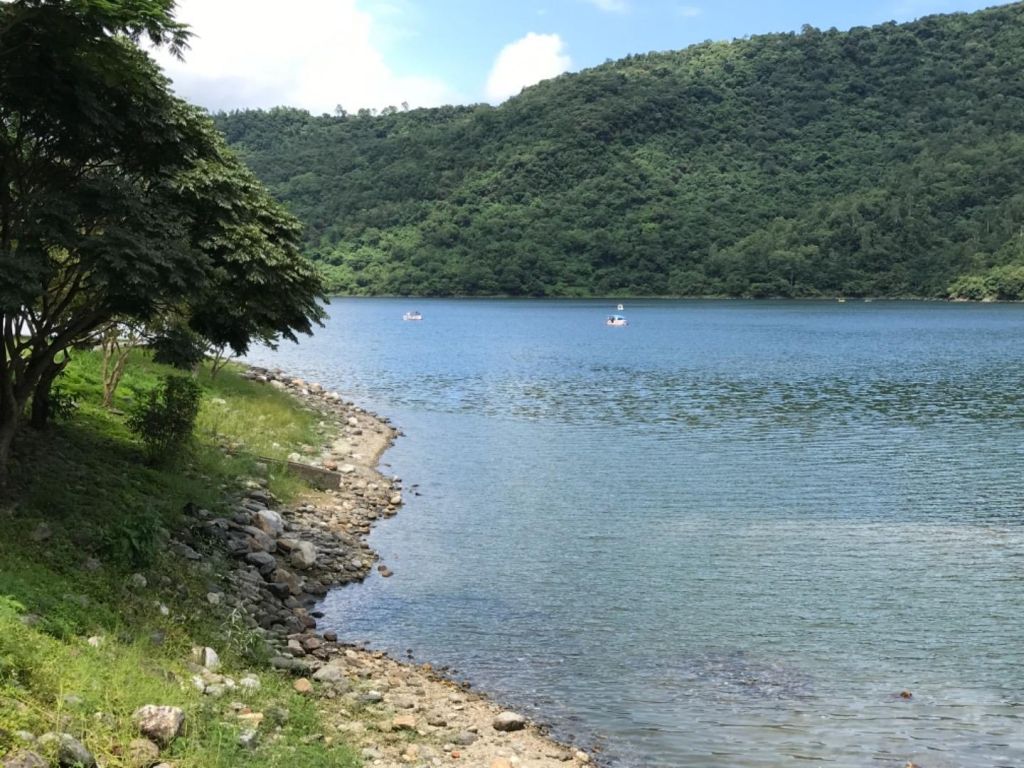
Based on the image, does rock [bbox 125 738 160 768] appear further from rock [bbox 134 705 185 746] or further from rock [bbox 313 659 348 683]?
rock [bbox 313 659 348 683]

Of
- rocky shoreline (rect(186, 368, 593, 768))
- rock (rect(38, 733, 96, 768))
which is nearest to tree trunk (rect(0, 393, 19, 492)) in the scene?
rocky shoreline (rect(186, 368, 593, 768))

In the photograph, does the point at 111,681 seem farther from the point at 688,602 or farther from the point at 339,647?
the point at 688,602

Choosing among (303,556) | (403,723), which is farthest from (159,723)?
(303,556)

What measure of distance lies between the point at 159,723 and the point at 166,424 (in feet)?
46.9

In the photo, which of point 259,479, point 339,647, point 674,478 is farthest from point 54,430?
point 674,478

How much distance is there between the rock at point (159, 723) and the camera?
10.8 m

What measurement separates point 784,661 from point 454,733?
6970mm

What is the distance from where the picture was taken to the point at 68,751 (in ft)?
31.3

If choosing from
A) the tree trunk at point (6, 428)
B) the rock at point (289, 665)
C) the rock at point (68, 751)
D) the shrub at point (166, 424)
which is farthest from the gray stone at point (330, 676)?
the shrub at point (166, 424)

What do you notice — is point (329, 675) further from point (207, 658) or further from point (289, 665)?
point (207, 658)

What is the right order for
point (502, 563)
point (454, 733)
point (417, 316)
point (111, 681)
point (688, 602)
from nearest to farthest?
point (111, 681) → point (454, 733) → point (688, 602) → point (502, 563) → point (417, 316)

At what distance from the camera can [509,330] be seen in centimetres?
12769

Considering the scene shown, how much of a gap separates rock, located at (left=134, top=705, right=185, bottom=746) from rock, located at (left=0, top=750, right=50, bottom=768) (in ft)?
5.45

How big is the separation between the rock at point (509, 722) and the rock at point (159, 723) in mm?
5134
